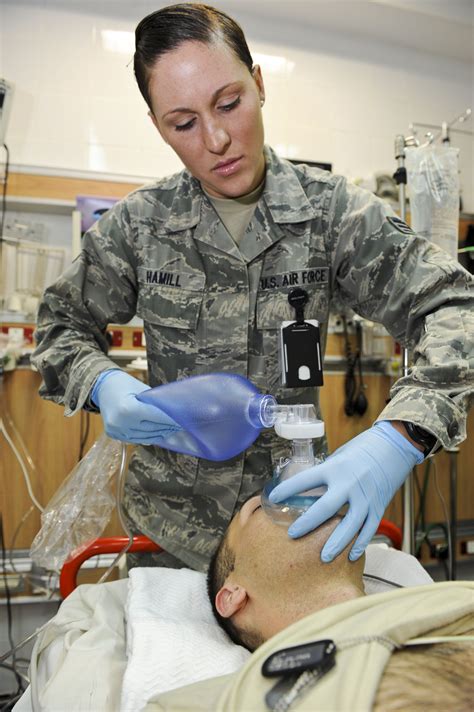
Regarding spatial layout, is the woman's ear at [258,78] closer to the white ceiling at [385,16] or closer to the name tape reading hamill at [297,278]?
the name tape reading hamill at [297,278]

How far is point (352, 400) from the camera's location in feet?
9.29

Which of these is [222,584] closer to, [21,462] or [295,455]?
[295,455]

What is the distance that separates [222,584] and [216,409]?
1.35 feet

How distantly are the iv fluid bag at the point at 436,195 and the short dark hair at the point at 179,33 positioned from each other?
38.7 inches

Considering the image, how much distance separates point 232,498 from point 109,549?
0.36 m

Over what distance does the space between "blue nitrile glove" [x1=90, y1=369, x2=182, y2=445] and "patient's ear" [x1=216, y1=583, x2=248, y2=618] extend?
350 mm

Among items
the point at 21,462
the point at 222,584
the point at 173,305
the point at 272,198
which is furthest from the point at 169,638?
the point at 21,462

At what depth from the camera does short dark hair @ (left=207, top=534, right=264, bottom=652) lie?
109 cm

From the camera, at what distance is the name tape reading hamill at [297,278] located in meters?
1.36

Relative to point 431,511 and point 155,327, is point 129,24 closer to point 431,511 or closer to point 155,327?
point 155,327

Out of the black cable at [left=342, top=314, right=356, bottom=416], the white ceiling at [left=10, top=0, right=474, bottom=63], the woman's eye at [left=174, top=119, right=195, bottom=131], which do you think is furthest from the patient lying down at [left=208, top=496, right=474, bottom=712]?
the white ceiling at [left=10, top=0, right=474, bottom=63]

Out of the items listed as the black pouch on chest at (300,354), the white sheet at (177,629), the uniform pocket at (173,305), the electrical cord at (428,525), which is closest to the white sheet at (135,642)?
the white sheet at (177,629)

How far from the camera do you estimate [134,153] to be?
288 cm

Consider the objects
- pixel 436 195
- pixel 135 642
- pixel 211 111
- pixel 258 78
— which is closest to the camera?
pixel 135 642
